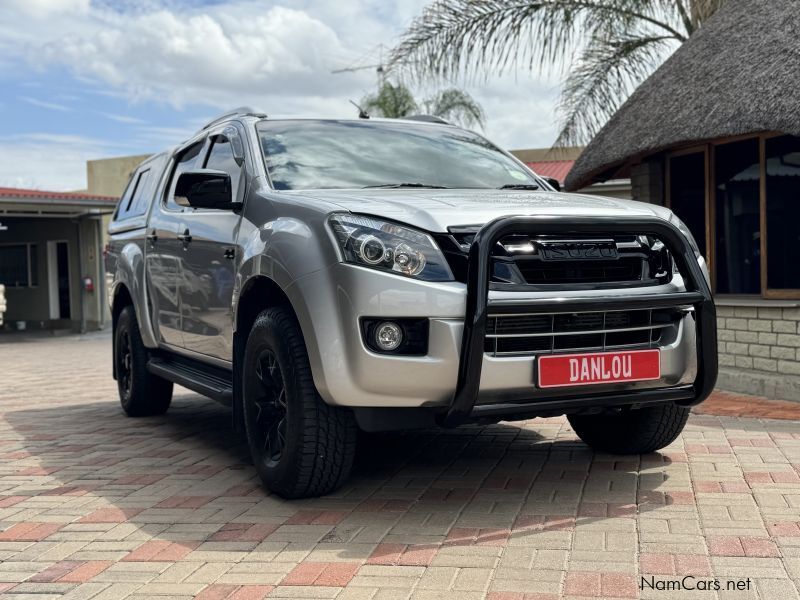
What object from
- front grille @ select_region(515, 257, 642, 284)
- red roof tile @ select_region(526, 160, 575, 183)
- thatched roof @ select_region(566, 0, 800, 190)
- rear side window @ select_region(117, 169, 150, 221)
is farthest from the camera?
red roof tile @ select_region(526, 160, 575, 183)

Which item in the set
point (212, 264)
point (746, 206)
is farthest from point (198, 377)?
point (746, 206)

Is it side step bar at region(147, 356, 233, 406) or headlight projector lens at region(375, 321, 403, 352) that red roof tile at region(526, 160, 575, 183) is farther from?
headlight projector lens at region(375, 321, 403, 352)

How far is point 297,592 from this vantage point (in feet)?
10.6

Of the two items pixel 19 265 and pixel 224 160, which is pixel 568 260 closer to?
pixel 224 160

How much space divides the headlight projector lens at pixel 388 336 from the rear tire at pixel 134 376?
11.9 feet

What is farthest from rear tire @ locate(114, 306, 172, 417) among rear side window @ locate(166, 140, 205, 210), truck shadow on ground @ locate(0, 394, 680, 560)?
rear side window @ locate(166, 140, 205, 210)

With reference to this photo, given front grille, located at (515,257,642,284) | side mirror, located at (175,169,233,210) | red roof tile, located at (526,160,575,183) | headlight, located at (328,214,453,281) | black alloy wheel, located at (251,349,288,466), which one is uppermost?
red roof tile, located at (526,160,575,183)

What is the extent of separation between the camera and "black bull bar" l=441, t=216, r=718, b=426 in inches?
147

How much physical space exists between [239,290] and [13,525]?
4.88 feet

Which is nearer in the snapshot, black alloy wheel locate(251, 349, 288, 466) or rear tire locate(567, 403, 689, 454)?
black alloy wheel locate(251, 349, 288, 466)

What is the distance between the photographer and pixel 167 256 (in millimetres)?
6117

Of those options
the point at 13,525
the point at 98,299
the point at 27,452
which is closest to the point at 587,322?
the point at 13,525

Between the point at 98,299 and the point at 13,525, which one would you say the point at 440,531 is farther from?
the point at 98,299

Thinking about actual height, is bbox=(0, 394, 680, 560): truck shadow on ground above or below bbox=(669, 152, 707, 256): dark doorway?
below
